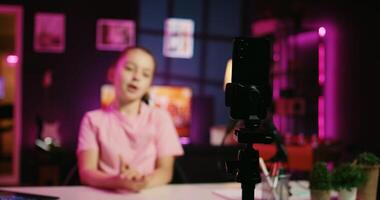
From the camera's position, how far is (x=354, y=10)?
6062mm

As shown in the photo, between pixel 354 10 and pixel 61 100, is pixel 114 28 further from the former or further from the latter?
pixel 354 10

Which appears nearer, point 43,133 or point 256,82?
point 256,82

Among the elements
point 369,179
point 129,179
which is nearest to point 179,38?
point 129,179

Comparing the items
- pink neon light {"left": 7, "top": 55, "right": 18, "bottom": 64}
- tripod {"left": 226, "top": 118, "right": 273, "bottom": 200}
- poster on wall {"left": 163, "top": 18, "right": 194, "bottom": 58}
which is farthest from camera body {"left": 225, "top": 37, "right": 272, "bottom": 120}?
pink neon light {"left": 7, "top": 55, "right": 18, "bottom": 64}

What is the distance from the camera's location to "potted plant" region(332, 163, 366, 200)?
1741 mm

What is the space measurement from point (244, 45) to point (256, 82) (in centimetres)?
10

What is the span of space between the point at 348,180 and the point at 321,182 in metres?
0.10

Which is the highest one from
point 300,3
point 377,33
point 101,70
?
point 300,3

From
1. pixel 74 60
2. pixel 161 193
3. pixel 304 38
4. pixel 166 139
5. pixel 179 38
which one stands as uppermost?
pixel 304 38

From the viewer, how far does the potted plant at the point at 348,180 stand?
1.74m

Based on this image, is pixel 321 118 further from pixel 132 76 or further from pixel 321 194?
pixel 321 194

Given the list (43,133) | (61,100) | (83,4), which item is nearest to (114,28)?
(83,4)

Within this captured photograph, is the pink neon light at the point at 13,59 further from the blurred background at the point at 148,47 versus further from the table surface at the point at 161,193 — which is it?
the table surface at the point at 161,193

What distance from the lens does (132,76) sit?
2115 millimetres
